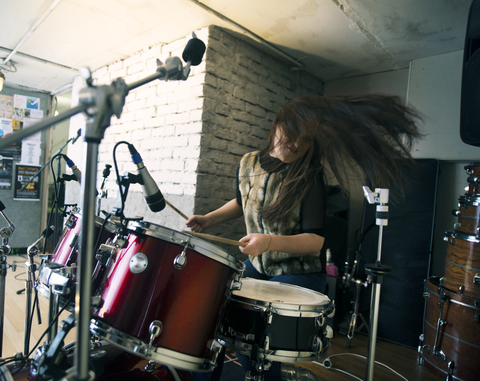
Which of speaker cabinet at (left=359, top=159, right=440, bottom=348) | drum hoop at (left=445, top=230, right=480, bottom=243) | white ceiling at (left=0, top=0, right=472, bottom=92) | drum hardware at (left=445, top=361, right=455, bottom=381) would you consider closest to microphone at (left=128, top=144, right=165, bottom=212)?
white ceiling at (left=0, top=0, right=472, bottom=92)

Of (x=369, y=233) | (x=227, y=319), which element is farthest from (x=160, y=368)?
(x=369, y=233)

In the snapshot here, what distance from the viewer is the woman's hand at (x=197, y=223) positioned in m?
1.69

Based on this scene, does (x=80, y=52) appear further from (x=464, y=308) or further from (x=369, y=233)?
(x=464, y=308)

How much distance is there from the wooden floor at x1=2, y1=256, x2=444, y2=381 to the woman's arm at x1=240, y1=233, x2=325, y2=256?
3.54ft

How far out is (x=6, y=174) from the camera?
4418 millimetres

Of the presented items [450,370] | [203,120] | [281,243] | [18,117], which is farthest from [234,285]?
[18,117]

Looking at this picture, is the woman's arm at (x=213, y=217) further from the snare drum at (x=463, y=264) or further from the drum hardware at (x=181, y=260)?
the snare drum at (x=463, y=264)

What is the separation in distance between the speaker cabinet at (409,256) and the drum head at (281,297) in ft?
5.13

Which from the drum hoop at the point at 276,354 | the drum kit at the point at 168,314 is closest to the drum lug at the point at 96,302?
the drum kit at the point at 168,314

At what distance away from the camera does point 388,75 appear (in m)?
3.06

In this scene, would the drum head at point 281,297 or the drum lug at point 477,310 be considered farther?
the drum lug at point 477,310

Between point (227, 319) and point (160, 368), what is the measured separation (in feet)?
0.95

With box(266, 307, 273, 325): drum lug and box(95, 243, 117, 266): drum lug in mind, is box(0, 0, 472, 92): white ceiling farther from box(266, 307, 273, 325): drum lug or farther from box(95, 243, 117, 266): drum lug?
box(266, 307, 273, 325): drum lug

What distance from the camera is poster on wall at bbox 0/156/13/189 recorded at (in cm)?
437
